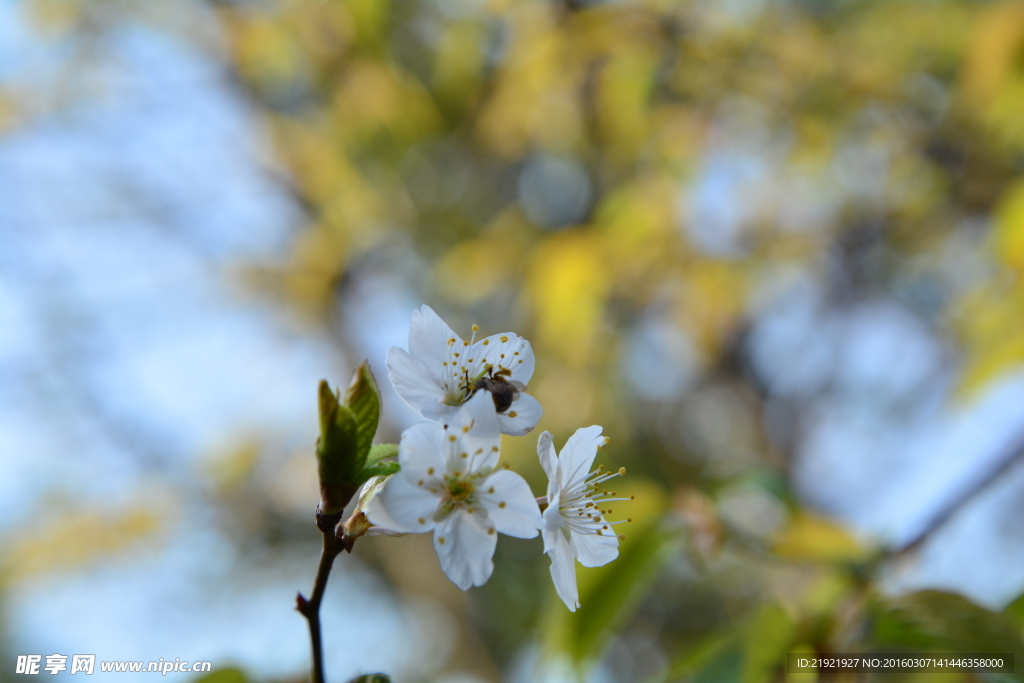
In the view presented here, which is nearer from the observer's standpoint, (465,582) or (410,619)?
(465,582)

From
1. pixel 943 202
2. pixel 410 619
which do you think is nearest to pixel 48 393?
pixel 410 619

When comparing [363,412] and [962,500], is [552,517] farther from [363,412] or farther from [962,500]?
[962,500]

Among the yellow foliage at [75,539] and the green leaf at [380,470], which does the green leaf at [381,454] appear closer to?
the green leaf at [380,470]

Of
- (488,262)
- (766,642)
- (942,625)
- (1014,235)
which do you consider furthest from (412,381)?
(488,262)

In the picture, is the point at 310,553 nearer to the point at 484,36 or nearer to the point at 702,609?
the point at 702,609

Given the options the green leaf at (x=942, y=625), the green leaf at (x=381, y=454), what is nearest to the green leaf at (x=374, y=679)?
the green leaf at (x=381, y=454)
